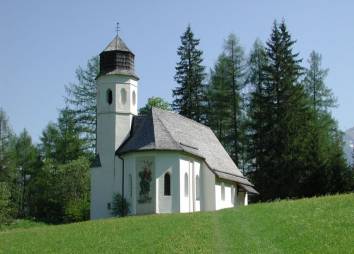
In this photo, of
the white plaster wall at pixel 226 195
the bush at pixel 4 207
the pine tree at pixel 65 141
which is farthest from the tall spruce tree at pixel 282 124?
the bush at pixel 4 207

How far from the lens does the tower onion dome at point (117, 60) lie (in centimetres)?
4009

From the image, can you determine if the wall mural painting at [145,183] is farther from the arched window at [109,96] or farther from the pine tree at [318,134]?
the pine tree at [318,134]

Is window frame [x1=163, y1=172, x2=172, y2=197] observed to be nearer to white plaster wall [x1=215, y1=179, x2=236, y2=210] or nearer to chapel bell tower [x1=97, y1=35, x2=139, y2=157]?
chapel bell tower [x1=97, y1=35, x2=139, y2=157]

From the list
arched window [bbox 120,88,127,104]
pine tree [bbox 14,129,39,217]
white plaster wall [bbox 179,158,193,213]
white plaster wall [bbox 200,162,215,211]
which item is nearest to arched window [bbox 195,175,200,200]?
white plaster wall [bbox 200,162,215,211]

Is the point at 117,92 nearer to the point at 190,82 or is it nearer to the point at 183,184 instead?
the point at 183,184

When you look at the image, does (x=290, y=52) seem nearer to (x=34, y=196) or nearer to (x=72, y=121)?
(x=72, y=121)

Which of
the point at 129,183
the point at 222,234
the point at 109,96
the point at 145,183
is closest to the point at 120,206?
the point at 129,183

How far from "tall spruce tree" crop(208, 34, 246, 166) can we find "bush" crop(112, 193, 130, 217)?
77.7 feet

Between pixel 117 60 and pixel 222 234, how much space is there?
22.8 metres

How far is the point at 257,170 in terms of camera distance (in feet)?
178

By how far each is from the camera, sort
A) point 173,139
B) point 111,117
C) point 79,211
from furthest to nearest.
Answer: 1. point 79,211
2. point 111,117
3. point 173,139

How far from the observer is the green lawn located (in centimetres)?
1647

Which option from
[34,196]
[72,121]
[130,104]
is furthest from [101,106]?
[34,196]

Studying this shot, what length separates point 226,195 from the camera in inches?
1730
